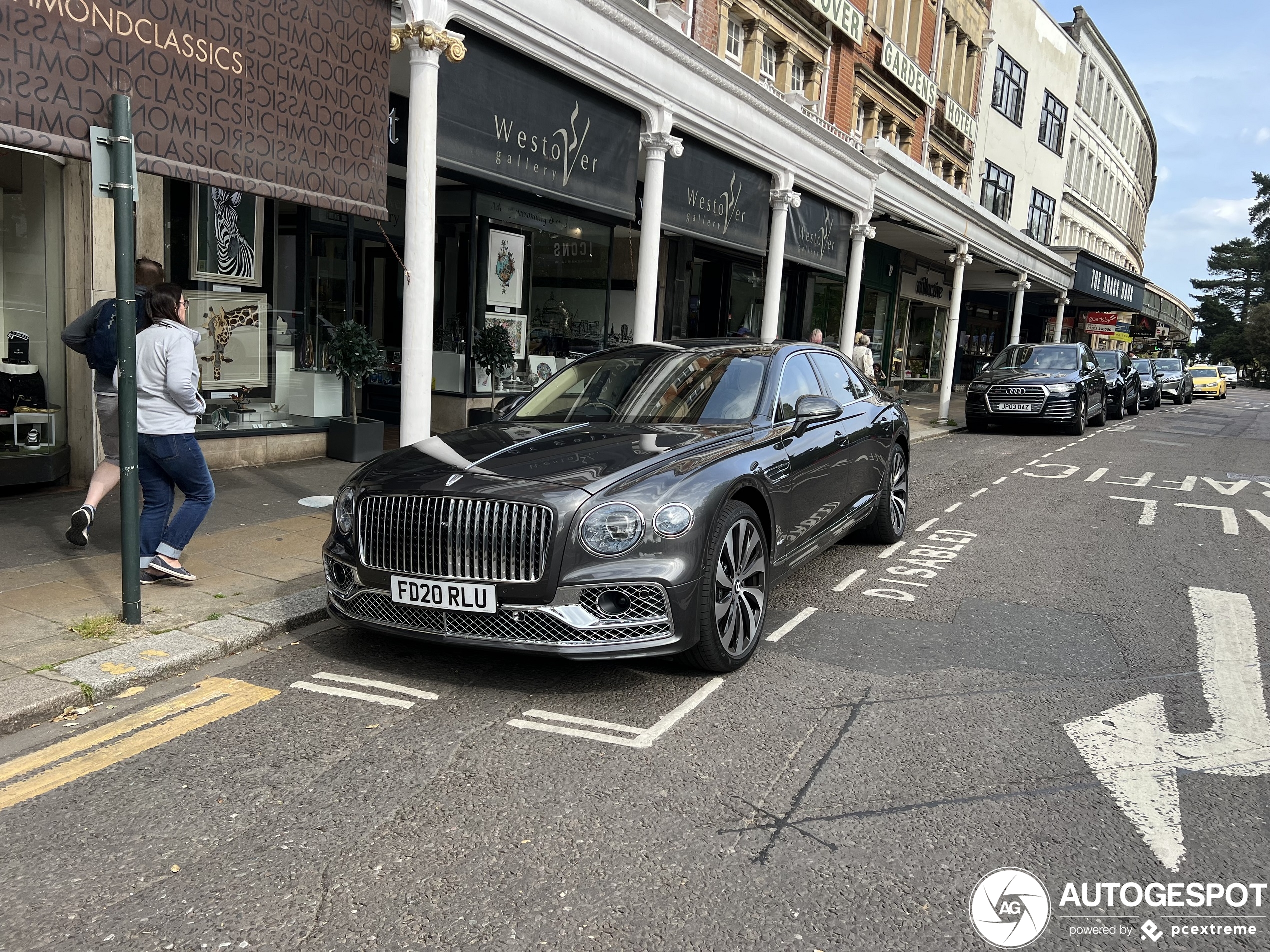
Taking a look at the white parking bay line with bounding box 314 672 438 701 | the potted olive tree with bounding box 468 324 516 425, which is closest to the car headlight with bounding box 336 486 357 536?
the white parking bay line with bounding box 314 672 438 701

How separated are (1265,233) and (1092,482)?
113 meters

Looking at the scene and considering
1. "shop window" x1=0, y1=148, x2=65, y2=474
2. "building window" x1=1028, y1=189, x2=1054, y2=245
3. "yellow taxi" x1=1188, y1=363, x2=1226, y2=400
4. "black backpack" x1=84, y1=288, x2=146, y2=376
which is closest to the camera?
"black backpack" x1=84, y1=288, x2=146, y2=376

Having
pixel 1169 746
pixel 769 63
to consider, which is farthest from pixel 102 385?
pixel 769 63

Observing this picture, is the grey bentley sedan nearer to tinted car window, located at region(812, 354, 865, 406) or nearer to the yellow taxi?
tinted car window, located at region(812, 354, 865, 406)

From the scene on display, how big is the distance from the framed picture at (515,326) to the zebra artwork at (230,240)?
12.0ft

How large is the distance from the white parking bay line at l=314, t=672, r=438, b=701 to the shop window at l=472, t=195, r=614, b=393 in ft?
25.9

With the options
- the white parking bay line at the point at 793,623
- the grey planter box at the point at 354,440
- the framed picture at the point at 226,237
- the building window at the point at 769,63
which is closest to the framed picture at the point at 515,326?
the grey planter box at the point at 354,440

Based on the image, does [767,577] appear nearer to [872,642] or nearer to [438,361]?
[872,642]

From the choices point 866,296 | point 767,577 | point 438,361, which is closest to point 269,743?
point 767,577

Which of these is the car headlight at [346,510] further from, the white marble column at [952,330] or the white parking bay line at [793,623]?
the white marble column at [952,330]

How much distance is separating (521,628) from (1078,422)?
17.4 metres

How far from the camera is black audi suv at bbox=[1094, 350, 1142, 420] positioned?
2358 centimetres

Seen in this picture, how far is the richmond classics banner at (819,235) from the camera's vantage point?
16.2m

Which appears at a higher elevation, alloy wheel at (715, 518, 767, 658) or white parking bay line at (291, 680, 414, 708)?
alloy wheel at (715, 518, 767, 658)
